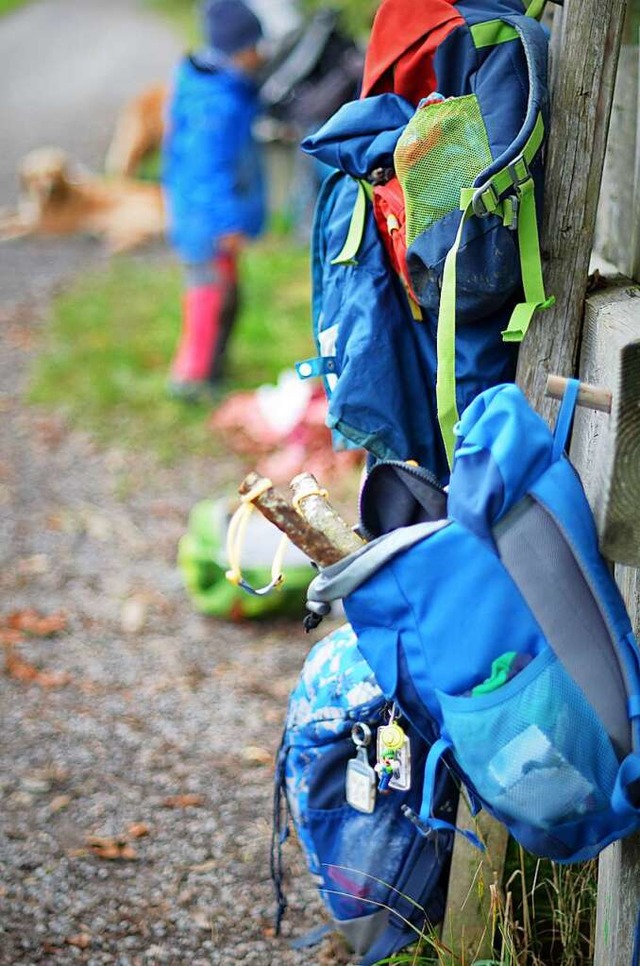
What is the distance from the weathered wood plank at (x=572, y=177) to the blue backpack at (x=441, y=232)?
1.5 inches

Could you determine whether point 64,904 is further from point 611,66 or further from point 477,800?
point 611,66

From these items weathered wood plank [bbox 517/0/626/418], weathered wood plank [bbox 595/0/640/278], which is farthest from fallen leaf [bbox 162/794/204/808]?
weathered wood plank [bbox 595/0/640/278]

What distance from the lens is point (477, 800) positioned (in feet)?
5.96

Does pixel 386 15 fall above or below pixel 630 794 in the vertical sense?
above

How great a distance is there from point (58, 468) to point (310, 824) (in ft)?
11.9

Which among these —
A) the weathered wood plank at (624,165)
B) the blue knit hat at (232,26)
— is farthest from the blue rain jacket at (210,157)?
the weathered wood plank at (624,165)

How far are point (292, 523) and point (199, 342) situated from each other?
447cm

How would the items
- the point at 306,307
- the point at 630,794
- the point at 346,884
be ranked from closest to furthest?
the point at 630,794, the point at 346,884, the point at 306,307

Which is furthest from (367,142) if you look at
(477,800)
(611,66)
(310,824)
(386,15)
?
(310,824)

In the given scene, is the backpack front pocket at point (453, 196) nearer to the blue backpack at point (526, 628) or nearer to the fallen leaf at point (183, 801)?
the blue backpack at point (526, 628)

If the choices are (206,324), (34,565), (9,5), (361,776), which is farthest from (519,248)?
(9,5)

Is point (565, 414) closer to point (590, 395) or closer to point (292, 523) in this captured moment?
point (590, 395)

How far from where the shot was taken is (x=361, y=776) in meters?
2.17

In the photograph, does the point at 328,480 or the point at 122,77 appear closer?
the point at 328,480
